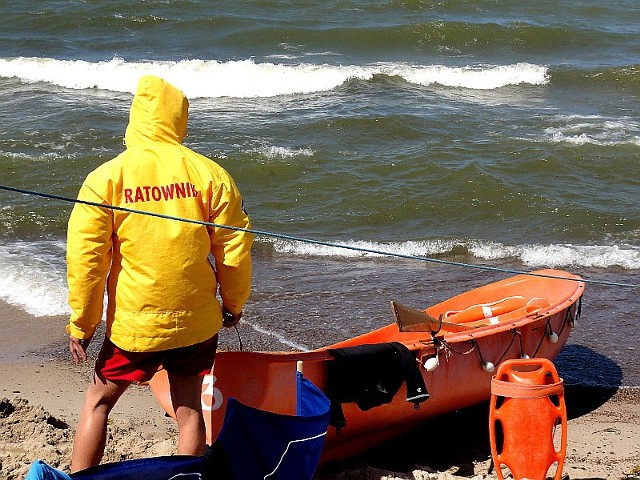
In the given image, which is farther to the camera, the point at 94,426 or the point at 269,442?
the point at 94,426

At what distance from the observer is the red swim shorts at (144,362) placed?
3811mm

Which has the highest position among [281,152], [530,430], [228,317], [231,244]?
[231,244]

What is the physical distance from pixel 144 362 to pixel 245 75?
13898mm

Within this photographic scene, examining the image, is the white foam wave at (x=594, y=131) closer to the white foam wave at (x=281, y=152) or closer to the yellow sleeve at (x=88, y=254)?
the white foam wave at (x=281, y=152)

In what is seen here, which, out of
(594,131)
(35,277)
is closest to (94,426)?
(35,277)

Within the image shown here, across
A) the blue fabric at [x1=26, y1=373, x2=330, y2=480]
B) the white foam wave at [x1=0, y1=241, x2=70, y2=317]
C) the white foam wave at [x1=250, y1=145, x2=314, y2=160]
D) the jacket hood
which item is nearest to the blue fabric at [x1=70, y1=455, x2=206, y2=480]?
the blue fabric at [x1=26, y1=373, x2=330, y2=480]

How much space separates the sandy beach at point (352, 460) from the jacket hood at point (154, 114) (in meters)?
1.68

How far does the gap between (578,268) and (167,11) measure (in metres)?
14.5

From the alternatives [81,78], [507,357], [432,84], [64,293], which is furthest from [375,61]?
[507,357]

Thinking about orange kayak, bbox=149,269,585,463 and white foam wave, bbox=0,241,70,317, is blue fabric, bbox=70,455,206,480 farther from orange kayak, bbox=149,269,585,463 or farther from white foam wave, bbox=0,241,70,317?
white foam wave, bbox=0,241,70,317

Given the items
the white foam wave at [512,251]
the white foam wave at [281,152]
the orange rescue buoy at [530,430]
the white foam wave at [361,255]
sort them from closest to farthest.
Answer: the orange rescue buoy at [530,430] → the white foam wave at [361,255] → the white foam wave at [512,251] → the white foam wave at [281,152]

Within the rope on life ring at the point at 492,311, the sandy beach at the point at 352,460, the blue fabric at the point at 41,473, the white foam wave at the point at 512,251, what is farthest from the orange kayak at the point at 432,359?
the white foam wave at the point at 512,251

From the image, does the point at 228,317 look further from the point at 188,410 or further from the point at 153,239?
the point at 153,239

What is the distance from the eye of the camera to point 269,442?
147 inches
